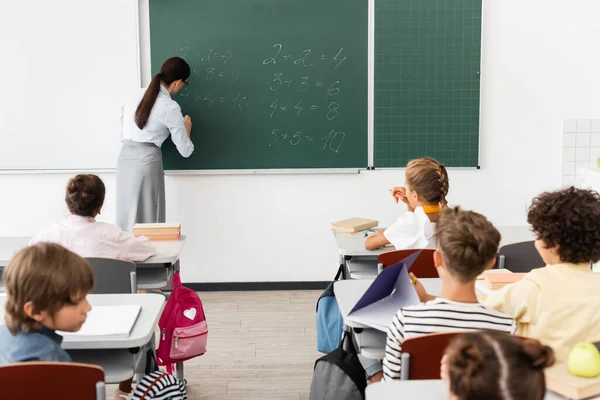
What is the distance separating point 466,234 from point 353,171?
3355 millimetres

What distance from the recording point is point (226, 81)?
5395mm

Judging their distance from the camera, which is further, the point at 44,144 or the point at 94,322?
the point at 44,144

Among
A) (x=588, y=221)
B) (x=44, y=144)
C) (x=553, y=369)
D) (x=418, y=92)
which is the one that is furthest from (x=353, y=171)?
(x=553, y=369)

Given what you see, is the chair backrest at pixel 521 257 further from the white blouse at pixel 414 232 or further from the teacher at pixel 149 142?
the teacher at pixel 149 142

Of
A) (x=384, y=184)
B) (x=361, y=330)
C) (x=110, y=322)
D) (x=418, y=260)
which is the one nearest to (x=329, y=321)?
(x=361, y=330)

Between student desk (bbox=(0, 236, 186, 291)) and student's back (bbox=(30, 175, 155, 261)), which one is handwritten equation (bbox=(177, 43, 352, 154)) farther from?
student's back (bbox=(30, 175, 155, 261))

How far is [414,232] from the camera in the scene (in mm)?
3625

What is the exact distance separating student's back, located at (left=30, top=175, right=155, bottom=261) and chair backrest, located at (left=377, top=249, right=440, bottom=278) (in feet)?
4.07

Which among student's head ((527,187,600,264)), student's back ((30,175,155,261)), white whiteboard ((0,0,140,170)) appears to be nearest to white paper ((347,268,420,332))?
student's head ((527,187,600,264))

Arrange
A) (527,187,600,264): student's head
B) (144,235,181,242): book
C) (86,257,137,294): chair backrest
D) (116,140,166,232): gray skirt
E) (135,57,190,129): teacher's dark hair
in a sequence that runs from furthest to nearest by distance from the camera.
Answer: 1. (116,140,166,232): gray skirt
2. (135,57,190,129): teacher's dark hair
3. (144,235,181,242): book
4. (86,257,137,294): chair backrest
5. (527,187,600,264): student's head

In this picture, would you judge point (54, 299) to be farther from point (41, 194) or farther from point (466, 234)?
point (41, 194)

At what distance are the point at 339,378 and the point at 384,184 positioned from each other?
312 cm

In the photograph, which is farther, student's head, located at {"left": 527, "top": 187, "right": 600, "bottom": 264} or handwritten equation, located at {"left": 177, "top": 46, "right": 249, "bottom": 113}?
handwritten equation, located at {"left": 177, "top": 46, "right": 249, "bottom": 113}

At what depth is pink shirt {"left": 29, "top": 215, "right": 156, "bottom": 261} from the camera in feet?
11.2
